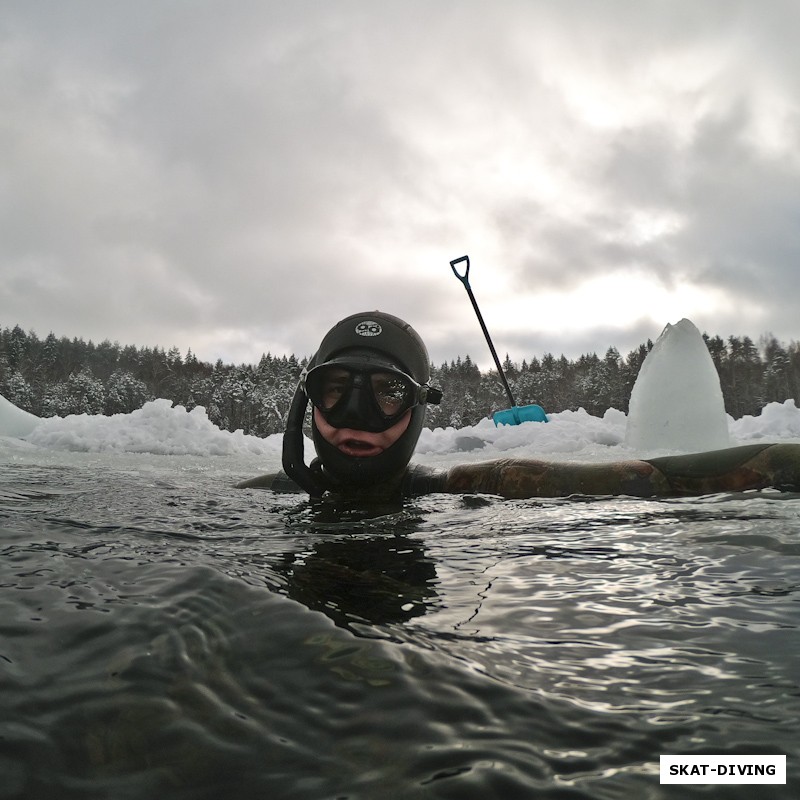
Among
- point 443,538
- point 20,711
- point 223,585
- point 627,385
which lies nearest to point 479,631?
point 223,585

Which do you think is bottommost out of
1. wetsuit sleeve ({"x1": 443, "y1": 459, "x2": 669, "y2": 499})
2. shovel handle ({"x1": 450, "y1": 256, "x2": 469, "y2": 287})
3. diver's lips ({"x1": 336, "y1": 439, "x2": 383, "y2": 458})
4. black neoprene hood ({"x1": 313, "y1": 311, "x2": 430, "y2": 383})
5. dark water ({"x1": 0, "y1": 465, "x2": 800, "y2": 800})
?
dark water ({"x1": 0, "y1": 465, "x2": 800, "y2": 800})

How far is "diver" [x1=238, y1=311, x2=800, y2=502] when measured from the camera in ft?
9.30

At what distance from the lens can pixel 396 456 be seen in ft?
10.2

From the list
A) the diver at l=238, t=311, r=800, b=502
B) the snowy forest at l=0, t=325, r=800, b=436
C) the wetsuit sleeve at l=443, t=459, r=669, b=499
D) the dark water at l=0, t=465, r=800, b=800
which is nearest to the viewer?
the dark water at l=0, t=465, r=800, b=800

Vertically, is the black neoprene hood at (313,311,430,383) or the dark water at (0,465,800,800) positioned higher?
the black neoprene hood at (313,311,430,383)

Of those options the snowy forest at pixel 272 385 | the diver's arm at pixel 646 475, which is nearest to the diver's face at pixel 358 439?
the diver's arm at pixel 646 475

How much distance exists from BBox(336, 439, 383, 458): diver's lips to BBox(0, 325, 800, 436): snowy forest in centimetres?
4981

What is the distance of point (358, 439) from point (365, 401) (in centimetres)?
23

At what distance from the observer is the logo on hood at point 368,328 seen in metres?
3.34

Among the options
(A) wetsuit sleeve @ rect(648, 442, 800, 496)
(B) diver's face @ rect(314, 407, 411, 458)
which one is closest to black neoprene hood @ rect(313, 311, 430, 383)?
(B) diver's face @ rect(314, 407, 411, 458)

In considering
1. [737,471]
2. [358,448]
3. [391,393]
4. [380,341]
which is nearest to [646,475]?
[737,471]

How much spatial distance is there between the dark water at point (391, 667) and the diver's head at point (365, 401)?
1.27 meters

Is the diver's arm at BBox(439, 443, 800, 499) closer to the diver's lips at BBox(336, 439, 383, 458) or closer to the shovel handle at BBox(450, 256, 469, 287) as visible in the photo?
the diver's lips at BBox(336, 439, 383, 458)

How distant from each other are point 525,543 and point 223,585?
112 cm
